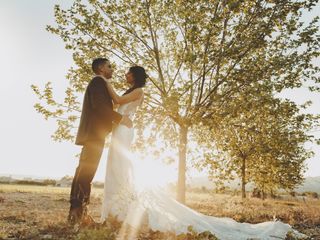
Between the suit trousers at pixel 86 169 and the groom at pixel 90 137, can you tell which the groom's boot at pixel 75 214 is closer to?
the groom at pixel 90 137

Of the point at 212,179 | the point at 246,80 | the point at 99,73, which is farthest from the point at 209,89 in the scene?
the point at 99,73

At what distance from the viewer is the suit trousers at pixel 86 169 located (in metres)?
7.69

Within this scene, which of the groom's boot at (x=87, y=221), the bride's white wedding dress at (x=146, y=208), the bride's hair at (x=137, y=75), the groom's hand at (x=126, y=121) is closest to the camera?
the groom's boot at (x=87, y=221)

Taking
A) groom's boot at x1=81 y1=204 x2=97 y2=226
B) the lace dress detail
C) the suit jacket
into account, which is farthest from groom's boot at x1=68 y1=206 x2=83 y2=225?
the suit jacket

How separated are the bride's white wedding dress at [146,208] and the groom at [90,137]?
472mm

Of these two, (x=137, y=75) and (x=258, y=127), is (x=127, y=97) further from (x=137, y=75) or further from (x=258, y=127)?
(x=258, y=127)

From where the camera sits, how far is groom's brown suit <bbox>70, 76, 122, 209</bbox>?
25.3 ft

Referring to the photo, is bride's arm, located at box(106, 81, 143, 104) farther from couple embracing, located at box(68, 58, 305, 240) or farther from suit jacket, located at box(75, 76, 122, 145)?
suit jacket, located at box(75, 76, 122, 145)

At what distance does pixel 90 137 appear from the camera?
7.77m

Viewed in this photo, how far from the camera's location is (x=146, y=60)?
16.5m

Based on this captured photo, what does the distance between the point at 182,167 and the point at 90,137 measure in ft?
32.7

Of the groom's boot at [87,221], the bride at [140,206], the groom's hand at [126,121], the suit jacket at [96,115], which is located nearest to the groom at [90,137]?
the suit jacket at [96,115]

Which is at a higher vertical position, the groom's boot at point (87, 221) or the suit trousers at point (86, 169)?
the suit trousers at point (86, 169)

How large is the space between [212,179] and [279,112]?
6.92 meters
